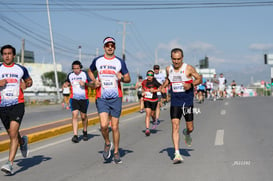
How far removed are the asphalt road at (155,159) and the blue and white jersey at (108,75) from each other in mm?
1167

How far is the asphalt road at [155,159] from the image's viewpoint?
6270 mm

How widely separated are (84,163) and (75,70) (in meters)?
3.76

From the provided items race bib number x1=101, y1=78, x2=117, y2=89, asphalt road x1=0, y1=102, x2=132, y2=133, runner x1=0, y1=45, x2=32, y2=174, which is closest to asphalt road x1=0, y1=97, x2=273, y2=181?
runner x1=0, y1=45, x2=32, y2=174

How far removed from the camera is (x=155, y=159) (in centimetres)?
769

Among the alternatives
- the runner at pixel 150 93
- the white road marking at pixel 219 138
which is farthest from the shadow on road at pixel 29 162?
the runner at pixel 150 93

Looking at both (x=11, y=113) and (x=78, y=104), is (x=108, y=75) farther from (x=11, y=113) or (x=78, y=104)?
(x=78, y=104)

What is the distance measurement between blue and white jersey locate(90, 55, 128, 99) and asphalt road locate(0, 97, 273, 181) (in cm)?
117

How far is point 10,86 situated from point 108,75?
1610mm

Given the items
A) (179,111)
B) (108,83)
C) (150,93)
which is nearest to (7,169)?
(108,83)

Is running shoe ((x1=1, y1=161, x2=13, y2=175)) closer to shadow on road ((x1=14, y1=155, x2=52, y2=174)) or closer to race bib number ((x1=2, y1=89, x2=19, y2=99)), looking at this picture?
shadow on road ((x1=14, y1=155, x2=52, y2=174))

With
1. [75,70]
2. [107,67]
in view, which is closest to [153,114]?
[75,70]

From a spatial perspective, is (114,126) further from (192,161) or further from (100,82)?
(192,161)

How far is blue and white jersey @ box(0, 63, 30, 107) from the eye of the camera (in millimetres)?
6676

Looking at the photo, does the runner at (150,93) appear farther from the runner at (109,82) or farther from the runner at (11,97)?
the runner at (11,97)
